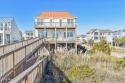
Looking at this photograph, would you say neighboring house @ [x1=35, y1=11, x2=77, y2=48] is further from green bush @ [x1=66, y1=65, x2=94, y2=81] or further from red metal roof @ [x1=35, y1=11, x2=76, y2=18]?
green bush @ [x1=66, y1=65, x2=94, y2=81]

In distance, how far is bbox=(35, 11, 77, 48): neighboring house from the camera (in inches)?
1138

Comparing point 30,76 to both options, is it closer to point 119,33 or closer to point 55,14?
point 55,14

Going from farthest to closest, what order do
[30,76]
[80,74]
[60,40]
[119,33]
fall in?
[119,33], [60,40], [80,74], [30,76]

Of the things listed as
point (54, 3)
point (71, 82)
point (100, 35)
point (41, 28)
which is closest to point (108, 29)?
point (100, 35)

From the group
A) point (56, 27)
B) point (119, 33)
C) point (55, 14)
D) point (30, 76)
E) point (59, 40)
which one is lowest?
point (30, 76)

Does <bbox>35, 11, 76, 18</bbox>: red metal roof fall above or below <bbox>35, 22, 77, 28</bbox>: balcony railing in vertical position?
above

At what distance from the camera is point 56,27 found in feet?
97.1

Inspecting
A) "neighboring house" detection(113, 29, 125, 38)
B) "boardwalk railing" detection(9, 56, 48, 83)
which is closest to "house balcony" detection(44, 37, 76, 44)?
"boardwalk railing" detection(9, 56, 48, 83)

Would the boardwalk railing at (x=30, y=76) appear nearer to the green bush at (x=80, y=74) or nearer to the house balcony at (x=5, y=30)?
the green bush at (x=80, y=74)

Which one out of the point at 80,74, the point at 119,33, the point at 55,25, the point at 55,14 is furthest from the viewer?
the point at 119,33

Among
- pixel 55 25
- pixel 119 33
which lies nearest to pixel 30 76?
pixel 55 25

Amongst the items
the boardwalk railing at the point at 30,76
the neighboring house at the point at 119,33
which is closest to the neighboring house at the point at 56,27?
the boardwalk railing at the point at 30,76

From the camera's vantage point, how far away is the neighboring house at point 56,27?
28.9 meters

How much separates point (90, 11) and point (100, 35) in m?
34.7
